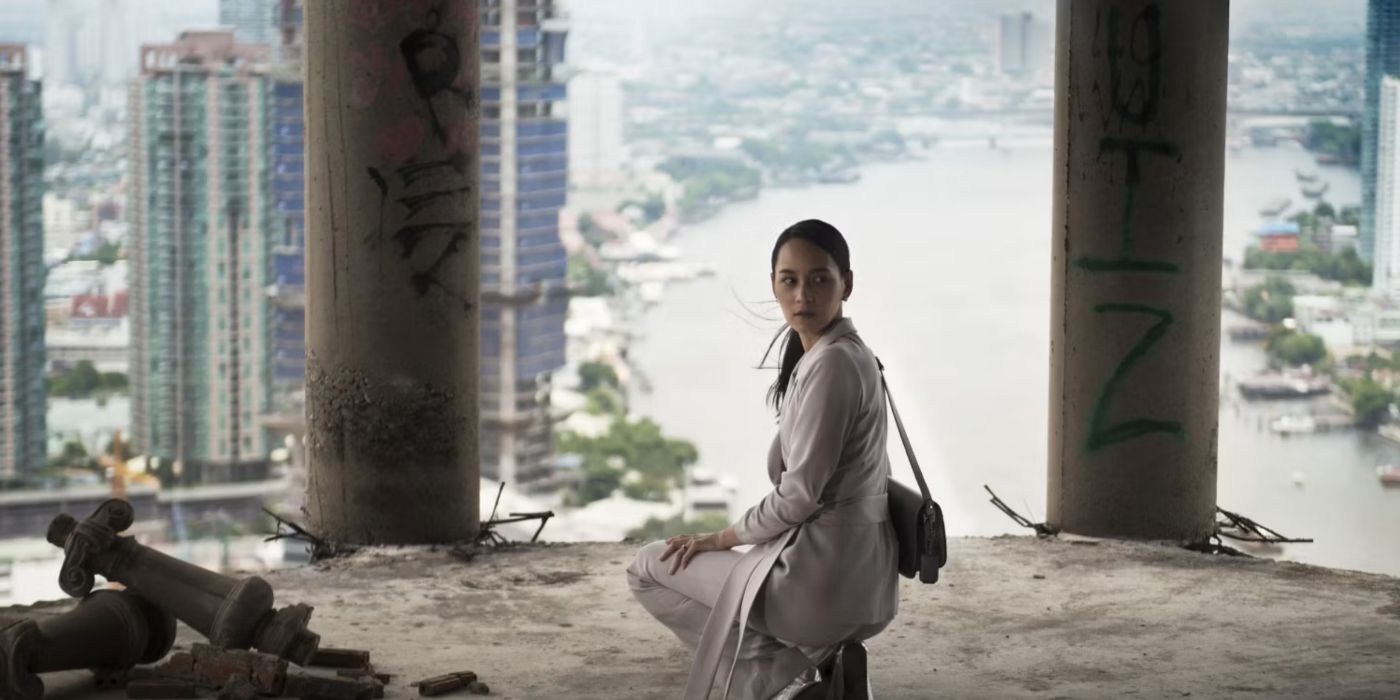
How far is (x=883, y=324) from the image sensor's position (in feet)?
172

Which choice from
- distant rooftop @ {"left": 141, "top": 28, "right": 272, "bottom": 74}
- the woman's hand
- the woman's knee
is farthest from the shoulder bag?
distant rooftop @ {"left": 141, "top": 28, "right": 272, "bottom": 74}

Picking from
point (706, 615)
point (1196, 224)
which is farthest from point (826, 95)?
point (706, 615)

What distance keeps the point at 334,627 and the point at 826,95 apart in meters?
48.5

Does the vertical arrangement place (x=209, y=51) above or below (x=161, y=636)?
above

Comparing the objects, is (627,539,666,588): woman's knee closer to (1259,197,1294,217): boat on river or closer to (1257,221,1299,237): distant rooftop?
(1257,221,1299,237): distant rooftop

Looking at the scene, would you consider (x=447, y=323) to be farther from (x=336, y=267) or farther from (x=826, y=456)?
(x=826, y=456)

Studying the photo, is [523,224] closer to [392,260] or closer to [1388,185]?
[1388,185]

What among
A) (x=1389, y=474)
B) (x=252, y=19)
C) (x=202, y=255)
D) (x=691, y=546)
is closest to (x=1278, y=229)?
(x=1389, y=474)

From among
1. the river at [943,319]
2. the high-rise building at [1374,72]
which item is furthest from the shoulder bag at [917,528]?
the river at [943,319]

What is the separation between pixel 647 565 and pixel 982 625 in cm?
221

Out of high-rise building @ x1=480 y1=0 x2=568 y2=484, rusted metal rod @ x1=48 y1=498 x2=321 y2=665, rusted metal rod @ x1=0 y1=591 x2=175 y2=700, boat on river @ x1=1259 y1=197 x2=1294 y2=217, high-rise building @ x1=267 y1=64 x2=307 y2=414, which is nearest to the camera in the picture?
rusted metal rod @ x1=0 y1=591 x2=175 y2=700

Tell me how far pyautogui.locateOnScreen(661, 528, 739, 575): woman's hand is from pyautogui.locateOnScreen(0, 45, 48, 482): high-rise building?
45.4 metres

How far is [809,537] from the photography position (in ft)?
16.6

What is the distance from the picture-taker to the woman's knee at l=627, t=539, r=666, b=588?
5.34m
